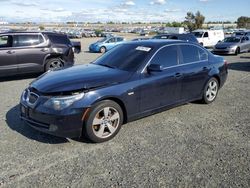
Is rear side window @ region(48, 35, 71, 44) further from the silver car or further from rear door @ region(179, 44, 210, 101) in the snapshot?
the silver car

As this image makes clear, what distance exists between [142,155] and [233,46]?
17585mm

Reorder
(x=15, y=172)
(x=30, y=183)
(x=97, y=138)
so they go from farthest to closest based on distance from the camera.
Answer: (x=97, y=138) < (x=15, y=172) < (x=30, y=183)

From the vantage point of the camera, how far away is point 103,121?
441 centimetres

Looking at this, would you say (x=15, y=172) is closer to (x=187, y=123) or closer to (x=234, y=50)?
(x=187, y=123)

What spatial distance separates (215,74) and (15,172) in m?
4.87

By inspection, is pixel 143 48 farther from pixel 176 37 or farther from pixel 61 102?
pixel 176 37

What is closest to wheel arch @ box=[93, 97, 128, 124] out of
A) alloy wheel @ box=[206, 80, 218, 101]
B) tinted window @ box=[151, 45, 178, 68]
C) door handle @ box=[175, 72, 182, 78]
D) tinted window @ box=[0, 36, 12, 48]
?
tinted window @ box=[151, 45, 178, 68]

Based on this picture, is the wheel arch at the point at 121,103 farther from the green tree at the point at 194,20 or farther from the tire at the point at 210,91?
the green tree at the point at 194,20

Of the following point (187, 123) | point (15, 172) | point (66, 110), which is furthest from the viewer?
point (187, 123)

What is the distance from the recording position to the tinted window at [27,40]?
9.58 m

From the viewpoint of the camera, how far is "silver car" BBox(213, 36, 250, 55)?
760 inches

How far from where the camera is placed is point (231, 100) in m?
6.97

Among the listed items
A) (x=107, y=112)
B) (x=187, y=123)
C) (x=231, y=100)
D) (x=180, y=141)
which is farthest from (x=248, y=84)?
(x=107, y=112)

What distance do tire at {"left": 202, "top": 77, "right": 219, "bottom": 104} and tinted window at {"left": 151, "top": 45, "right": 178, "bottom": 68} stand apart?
1.32 meters
